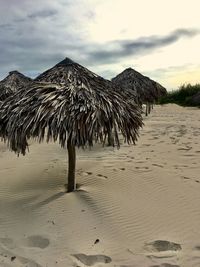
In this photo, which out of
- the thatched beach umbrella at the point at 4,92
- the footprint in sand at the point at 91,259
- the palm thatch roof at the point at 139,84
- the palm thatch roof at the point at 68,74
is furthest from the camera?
the palm thatch roof at the point at 139,84

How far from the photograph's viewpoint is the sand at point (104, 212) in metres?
4.96

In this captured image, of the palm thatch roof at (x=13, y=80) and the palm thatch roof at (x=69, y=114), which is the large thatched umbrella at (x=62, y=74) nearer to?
the palm thatch roof at (x=69, y=114)

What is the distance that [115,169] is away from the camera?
27.6 ft

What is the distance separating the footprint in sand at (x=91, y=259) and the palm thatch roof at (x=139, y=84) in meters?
16.9

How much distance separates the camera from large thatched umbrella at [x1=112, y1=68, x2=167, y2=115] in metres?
21.7

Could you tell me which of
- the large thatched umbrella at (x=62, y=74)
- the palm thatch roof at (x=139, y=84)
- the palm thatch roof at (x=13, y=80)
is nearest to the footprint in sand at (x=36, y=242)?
the large thatched umbrella at (x=62, y=74)

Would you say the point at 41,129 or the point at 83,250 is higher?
the point at 41,129

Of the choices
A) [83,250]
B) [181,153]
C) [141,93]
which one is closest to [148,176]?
[181,153]

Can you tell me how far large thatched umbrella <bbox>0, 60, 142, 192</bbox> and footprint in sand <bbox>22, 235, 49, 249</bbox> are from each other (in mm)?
1407

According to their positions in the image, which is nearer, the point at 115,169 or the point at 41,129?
the point at 41,129

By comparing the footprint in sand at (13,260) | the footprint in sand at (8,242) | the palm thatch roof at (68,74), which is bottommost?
the footprint in sand at (13,260)

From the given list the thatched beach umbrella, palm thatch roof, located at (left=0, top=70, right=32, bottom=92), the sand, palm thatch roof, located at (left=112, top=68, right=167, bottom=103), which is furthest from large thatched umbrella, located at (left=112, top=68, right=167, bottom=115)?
the sand

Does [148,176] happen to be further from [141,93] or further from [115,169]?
[141,93]

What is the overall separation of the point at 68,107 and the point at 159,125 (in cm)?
1060
